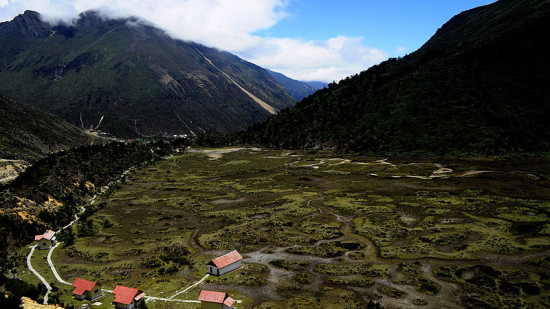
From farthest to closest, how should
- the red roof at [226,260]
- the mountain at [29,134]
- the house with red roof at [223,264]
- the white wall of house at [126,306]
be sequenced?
the mountain at [29,134] < the red roof at [226,260] < the house with red roof at [223,264] < the white wall of house at [126,306]

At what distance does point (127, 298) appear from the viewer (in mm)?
37000

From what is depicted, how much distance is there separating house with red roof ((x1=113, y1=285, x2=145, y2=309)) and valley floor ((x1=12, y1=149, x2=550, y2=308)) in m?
1.82

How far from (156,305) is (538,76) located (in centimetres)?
17753

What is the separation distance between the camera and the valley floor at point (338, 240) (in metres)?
39.8

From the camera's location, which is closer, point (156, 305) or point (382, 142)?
point (156, 305)

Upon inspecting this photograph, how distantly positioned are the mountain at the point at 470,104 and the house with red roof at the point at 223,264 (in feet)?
371

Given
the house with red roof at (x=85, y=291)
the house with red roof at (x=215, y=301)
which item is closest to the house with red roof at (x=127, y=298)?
the house with red roof at (x=85, y=291)

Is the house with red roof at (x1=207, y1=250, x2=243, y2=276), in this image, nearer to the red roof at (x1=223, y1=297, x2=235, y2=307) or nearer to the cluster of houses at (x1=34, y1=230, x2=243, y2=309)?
the cluster of houses at (x1=34, y1=230, x2=243, y2=309)

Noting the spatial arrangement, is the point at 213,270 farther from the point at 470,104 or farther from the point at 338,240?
the point at 470,104

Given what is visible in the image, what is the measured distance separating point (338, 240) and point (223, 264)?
2203cm

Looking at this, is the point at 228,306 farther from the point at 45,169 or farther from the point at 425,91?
the point at 425,91

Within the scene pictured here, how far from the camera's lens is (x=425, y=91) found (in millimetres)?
172125

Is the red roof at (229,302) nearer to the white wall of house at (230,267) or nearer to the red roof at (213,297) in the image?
the red roof at (213,297)

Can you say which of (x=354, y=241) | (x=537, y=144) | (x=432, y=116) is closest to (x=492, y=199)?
(x=354, y=241)
